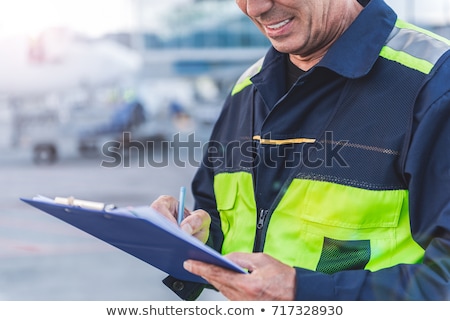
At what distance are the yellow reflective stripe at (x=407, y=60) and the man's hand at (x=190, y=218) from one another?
0.57 metres

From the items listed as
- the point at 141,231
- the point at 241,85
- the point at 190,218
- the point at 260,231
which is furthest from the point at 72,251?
the point at 141,231

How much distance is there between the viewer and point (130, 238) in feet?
4.41

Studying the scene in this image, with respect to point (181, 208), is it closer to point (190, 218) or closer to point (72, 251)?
point (190, 218)

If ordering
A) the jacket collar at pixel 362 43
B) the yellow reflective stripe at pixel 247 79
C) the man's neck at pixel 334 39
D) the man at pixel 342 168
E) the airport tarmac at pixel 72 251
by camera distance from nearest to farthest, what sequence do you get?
the man at pixel 342 168 → the jacket collar at pixel 362 43 → the man's neck at pixel 334 39 → the yellow reflective stripe at pixel 247 79 → the airport tarmac at pixel 72 251

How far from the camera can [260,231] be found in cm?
157

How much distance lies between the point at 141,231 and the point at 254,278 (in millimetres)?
225

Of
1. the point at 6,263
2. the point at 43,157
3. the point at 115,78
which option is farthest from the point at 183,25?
the point at 6,263

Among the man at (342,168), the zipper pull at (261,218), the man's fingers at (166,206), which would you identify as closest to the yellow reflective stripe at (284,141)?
the man at (342,168)

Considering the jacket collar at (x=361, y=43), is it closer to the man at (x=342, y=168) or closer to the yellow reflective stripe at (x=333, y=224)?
the man at (x=342, y=168)

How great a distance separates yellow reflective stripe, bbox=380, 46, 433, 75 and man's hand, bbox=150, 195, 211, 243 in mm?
567

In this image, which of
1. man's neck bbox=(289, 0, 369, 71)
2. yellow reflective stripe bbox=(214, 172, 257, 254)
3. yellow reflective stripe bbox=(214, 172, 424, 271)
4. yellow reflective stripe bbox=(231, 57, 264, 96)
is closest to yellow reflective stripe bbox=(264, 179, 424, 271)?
yellow reflective stripe bbox=(214, 172, 424, 271)

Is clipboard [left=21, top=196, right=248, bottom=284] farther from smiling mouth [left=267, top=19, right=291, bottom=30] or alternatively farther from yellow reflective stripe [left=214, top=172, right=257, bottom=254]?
smiling mouth [left=267, top=19, right=291, bottom=30]

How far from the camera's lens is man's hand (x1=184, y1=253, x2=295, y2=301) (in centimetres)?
126

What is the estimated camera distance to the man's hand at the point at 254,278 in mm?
1261
